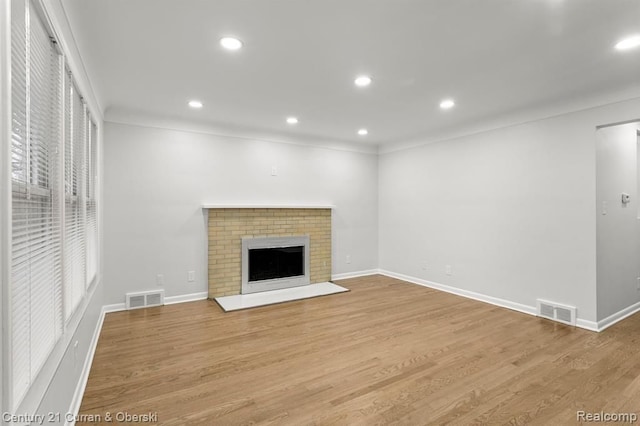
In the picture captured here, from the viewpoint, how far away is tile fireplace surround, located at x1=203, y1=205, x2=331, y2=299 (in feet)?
14.9

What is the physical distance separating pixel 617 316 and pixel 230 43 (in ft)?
16.1

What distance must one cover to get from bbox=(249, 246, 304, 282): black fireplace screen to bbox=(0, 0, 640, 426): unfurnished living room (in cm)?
4

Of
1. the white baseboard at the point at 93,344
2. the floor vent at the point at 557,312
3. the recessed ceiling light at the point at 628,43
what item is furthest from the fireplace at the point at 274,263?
the recessed ceiling light at the point at 628,43

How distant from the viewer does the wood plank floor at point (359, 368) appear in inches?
80.7

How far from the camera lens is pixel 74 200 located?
2236 mm

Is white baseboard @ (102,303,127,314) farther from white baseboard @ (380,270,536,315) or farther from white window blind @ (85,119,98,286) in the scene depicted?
white baseboard @ (380,270,536,315)

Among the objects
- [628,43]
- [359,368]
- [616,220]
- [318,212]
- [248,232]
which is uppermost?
[628,43]

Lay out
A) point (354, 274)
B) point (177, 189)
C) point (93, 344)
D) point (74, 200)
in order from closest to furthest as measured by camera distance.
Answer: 1. point (74, 200)
2. point (93, 344)
3. point (177, 189)
4. point (354, 274)

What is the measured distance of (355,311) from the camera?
13.1ft

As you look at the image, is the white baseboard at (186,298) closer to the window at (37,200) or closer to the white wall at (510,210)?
the window at (37,200)

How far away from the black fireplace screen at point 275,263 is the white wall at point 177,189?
72cm

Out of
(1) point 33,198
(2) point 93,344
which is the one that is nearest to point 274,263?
(2) point 93,344

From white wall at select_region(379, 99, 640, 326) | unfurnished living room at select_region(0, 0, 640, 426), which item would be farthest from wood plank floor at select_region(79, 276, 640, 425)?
white wall at select_region(379, 99, 640, 326)

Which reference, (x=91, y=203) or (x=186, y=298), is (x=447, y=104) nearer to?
(x=91, y=203)
